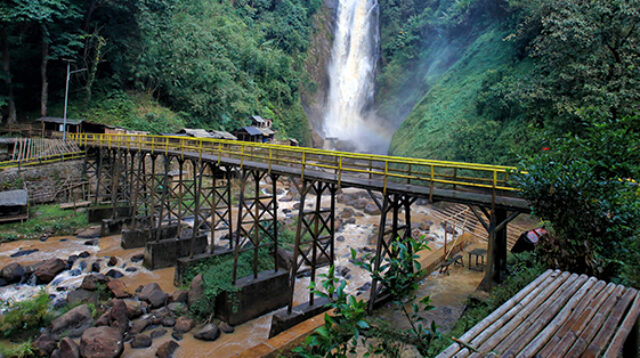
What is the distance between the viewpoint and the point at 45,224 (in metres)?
18.4

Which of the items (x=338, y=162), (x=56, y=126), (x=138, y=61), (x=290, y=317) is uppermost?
(x=138, y=61)

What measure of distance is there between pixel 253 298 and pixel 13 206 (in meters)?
16.4

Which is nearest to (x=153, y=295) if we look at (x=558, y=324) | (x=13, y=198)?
(x=13, y=198)

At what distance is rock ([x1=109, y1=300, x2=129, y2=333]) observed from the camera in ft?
33.1

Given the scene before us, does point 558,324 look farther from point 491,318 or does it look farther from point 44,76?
point 44,76

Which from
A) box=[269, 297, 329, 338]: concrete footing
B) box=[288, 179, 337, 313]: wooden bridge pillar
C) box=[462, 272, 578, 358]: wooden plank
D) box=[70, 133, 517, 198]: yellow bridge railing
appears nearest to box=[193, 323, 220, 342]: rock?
box=[269, 297, 329, 338]: concrete footing

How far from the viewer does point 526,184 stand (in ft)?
18.7

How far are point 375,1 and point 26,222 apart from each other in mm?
65986

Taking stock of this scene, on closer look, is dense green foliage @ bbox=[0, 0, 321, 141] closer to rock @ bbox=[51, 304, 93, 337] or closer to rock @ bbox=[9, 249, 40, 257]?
rock @ bbox=[9, 249, 40, 257]

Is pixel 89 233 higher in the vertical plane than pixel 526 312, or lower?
lower

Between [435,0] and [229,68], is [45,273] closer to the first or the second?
[229,68]

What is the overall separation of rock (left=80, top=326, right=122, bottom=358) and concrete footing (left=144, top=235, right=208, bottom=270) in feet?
18.0

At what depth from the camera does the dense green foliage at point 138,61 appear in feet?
82.6

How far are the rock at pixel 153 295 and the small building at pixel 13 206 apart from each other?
37.0ft
